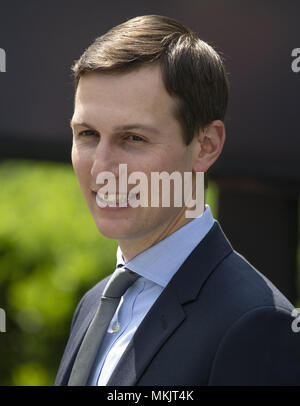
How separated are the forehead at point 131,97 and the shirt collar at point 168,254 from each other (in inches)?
12.8

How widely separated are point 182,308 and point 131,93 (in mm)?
564

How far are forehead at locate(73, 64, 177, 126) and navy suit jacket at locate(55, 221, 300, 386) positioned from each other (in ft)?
1.37

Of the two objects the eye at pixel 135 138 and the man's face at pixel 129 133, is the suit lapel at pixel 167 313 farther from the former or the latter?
the eye at pixel 135 138

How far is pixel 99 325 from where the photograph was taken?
1880 millimetres

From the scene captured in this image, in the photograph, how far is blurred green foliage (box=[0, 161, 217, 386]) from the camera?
15.7 feet

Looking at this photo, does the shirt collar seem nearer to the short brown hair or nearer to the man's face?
the man's face

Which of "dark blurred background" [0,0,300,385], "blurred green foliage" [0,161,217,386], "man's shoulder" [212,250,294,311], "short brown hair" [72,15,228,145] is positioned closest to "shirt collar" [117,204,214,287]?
"man's shoulder" [212,250,294,311]

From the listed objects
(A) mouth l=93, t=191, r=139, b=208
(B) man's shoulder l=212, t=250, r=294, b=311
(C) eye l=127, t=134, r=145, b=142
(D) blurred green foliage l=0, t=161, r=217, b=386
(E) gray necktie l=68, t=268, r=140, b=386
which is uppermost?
(C) eye l=127, t=134, r=145, b=142

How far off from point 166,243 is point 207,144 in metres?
0.30

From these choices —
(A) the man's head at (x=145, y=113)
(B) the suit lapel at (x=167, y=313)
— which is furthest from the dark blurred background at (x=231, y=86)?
(B) the suit lapel at (x=167, y=313)

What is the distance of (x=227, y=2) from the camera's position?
10.2 feet

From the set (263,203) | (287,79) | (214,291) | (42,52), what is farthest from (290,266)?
→ (214,291)

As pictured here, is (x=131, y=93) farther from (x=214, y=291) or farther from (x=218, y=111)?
(x=214, y=291)

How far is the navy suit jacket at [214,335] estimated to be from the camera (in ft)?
5.10
